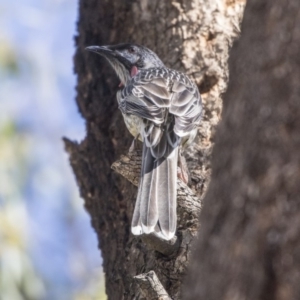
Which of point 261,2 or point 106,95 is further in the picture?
point 106,95

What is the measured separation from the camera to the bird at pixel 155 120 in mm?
3795

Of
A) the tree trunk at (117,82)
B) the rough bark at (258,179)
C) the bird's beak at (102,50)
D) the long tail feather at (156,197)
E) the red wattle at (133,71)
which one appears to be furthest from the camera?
the red wattle at (133,71)

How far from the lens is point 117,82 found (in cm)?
586

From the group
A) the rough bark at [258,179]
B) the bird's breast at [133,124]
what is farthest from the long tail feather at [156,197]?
the rough bark at [258,179]

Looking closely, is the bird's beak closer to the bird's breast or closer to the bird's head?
the bird's head

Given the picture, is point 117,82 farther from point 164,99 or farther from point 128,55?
point 164,99

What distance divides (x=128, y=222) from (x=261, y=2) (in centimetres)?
304

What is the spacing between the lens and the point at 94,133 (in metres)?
5.55

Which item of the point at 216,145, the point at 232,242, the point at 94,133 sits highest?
the point at 216,145

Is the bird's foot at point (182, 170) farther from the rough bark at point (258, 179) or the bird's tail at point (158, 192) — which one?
the rough bark at point (258, 179)

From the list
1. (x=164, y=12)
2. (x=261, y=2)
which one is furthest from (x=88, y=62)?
(x=261, y=2)

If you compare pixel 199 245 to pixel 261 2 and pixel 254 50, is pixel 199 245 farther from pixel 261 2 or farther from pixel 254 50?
pixel 261 2

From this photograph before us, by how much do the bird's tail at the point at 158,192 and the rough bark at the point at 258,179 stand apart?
158 cm

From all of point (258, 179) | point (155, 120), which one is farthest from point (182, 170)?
point (258, 179)
